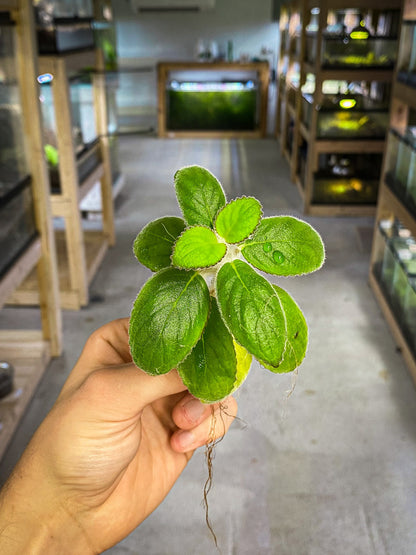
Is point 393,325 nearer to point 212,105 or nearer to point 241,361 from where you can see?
point 241,361

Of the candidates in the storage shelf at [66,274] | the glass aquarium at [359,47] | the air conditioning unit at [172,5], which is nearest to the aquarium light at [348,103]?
the glass aquarium at [359,47]

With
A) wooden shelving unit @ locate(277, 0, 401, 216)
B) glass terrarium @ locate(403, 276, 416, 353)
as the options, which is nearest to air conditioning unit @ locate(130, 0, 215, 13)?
wooden shelving unit @ locate(277, 0, 401, 216)

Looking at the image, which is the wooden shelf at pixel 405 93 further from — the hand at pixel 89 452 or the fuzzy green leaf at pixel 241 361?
the fuzzy green leaf at pixel 241 361

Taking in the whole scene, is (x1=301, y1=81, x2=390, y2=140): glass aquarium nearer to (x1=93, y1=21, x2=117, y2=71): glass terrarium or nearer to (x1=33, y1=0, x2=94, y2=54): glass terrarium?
(x1=93, y1=21, x2=117, y2=71): glass terrarium

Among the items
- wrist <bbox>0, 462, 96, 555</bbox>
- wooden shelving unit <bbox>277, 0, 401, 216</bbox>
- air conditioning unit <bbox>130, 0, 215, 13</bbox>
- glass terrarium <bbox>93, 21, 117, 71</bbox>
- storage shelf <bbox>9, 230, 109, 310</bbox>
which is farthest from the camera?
air conditioning unit <bbox>130, 0, 215, 13</bbox>

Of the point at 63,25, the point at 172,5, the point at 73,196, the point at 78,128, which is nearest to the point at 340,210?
the point at 78,128

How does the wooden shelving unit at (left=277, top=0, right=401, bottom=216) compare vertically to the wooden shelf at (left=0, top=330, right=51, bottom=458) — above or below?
above

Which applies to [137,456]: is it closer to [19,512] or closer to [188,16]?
[19,512]
